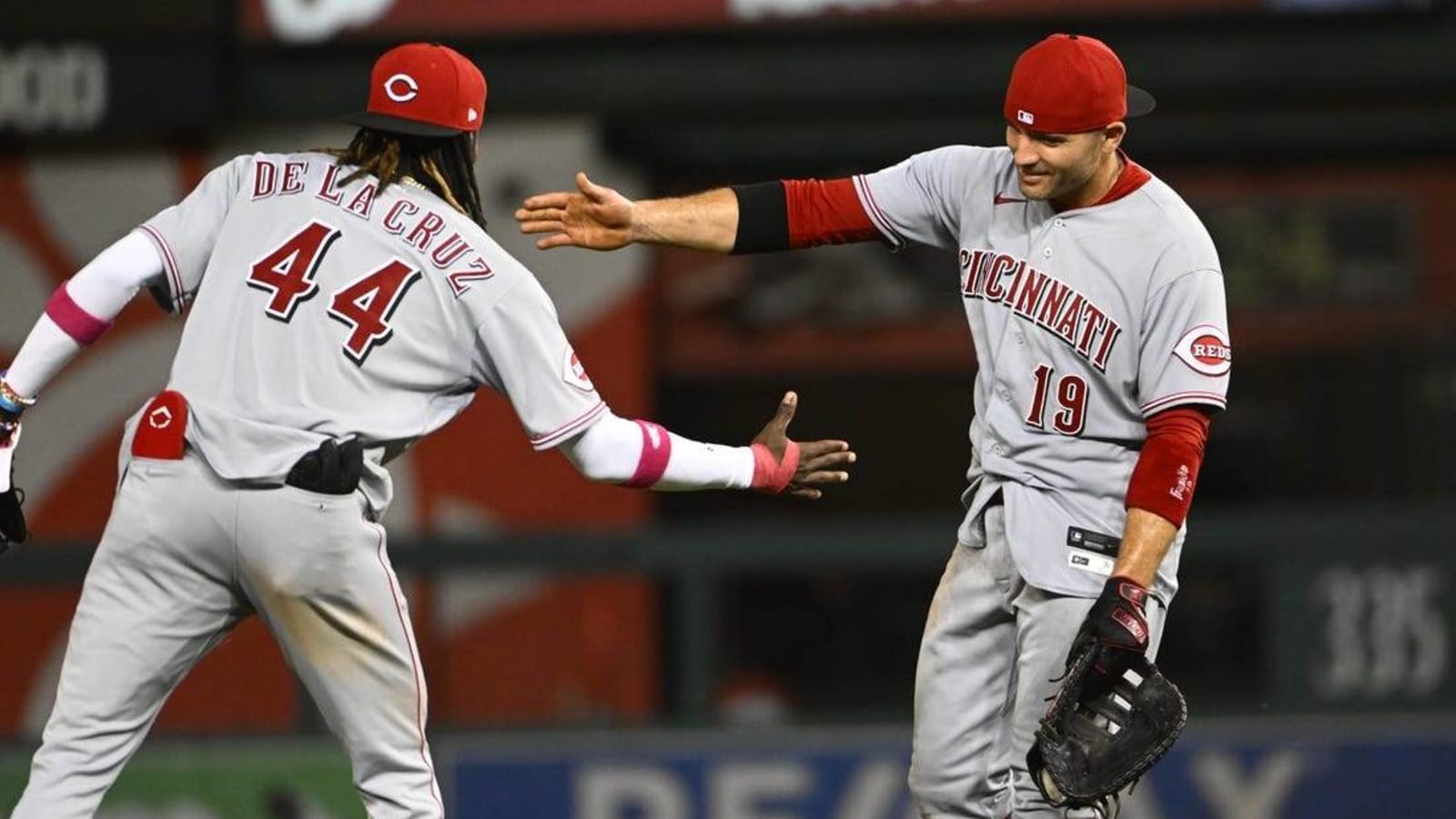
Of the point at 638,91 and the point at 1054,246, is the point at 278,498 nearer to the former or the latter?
the point at 1054,246

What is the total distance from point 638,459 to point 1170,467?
2.98 feet

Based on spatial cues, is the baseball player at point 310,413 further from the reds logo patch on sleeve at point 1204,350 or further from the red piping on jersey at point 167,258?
the reds logo patch on sleeve at point 1204,350

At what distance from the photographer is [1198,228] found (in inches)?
180

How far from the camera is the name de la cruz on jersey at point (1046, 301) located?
4504 millimetres

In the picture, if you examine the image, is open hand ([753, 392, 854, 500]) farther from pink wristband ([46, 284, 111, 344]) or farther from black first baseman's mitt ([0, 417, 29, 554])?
black first baseman's mitt ([0, 417, 29, 554])

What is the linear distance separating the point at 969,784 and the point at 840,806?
195 cm

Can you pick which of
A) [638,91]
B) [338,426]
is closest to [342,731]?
[338,426]

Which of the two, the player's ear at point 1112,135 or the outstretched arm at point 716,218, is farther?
the outstretched arm at point 716,218

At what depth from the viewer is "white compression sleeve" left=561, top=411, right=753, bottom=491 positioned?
15.0 feet

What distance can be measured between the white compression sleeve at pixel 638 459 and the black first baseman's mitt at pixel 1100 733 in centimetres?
70

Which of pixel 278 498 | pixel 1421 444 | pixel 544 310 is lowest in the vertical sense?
pixel 1421 444

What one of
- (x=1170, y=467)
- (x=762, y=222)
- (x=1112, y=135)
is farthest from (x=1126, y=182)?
Result: (x=762, y=222)

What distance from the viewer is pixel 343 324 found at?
4375 mm

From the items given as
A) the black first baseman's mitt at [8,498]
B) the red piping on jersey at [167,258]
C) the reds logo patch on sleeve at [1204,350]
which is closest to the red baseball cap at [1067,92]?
the reds logo patch on sleeve at [1204,350]
